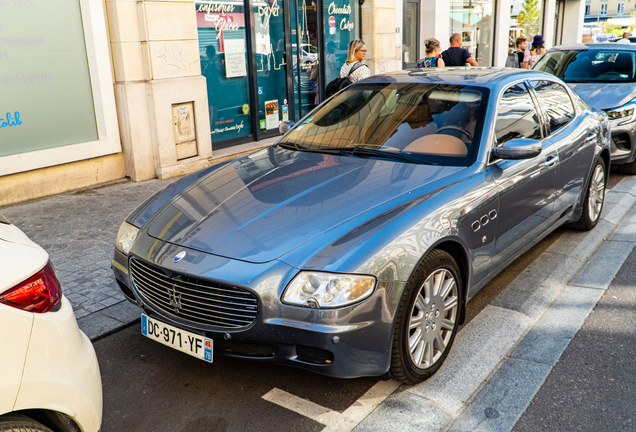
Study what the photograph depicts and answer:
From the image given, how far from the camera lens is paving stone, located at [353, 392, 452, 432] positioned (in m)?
2.74

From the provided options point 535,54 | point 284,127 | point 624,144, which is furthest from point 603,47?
point 284,127

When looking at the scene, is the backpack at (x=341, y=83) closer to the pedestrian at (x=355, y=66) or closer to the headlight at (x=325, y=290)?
Result: the pedestrian at (x=355, y=66)

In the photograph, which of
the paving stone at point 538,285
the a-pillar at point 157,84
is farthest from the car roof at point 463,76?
the a-pillar at point 157,84

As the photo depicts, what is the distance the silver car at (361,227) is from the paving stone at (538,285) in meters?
0.35

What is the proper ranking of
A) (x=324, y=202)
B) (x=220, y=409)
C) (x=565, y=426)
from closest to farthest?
(x=565, y=426) → (x=220, y=409) → (x=324, y=202)

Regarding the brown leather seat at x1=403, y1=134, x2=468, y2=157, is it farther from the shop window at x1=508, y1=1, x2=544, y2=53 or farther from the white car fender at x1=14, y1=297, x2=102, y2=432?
the shop window at x1=508, y1=1, x2=544, y2=53

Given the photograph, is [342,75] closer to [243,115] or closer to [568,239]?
[243,115]

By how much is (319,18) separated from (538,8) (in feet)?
43.9

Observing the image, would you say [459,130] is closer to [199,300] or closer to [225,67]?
[199,300]

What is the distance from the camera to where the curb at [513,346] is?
283cm

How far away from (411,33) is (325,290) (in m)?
12.5

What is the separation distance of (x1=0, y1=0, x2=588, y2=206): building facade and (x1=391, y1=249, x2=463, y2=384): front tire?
530 centimetres

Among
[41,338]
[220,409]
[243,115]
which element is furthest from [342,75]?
[41,338]

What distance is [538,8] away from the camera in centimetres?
2097
